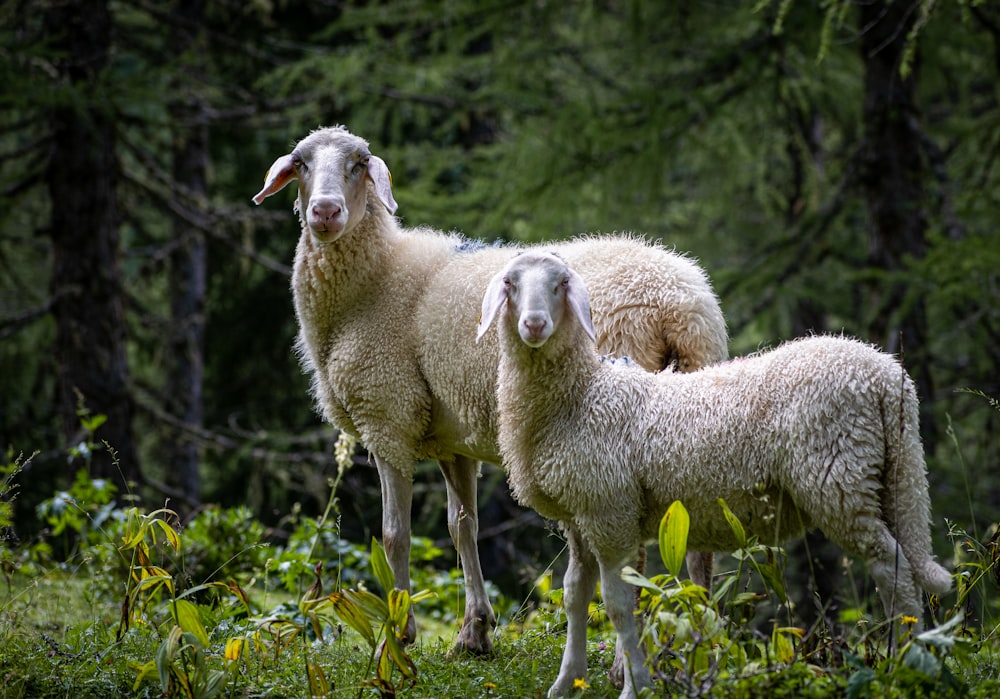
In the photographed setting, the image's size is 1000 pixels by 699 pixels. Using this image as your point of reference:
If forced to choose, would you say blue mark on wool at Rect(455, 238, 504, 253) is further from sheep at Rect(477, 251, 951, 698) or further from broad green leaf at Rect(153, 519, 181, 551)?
broad green leaf at Rect(153, 519, 181, 551)

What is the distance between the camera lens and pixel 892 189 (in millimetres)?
8156

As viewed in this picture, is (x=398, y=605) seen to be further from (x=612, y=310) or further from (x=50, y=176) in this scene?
(x=50, y=176)

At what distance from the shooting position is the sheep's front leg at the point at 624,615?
3.74m

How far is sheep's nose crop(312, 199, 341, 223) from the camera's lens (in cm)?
492

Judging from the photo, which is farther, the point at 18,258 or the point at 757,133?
the point at 18,258

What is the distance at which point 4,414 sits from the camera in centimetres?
1063

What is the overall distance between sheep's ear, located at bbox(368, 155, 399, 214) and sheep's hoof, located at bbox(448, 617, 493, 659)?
6.99 feet

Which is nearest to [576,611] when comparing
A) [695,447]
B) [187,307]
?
[695,447]

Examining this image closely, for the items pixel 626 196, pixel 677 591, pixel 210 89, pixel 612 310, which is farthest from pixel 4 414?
pixel 677 591

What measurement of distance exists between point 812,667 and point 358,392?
2726mm

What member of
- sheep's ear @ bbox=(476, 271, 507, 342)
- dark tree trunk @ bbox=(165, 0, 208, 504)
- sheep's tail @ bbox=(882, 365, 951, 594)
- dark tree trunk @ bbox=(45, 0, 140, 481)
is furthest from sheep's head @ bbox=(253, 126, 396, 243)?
dark tree trunk @ bbox=(165, 0, 208, 504)

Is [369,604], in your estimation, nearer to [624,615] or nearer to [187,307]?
[624,615]

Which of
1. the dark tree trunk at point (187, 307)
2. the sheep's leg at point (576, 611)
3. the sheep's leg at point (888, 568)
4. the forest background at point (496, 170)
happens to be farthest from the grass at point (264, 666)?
the dark tree trunk at point (187, 307)

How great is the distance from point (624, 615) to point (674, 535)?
0.57m
